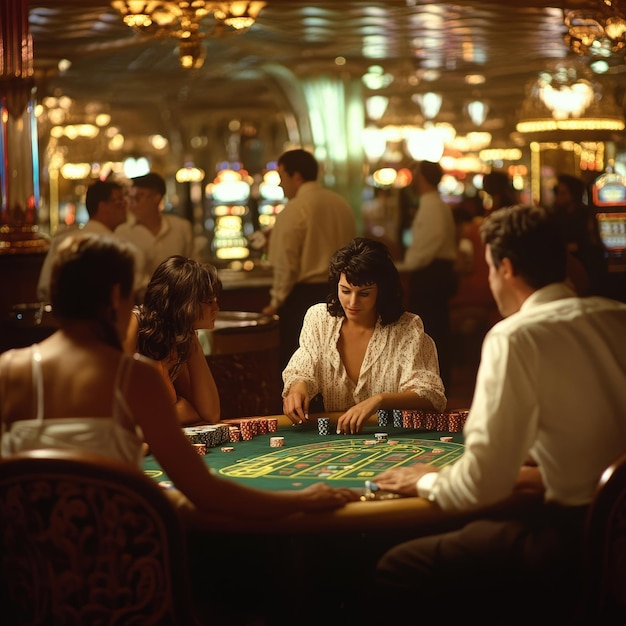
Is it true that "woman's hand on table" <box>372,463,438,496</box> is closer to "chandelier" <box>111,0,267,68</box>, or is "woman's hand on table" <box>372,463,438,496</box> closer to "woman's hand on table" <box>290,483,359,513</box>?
"woman's hand on table" <box>290,483,359,513</box>

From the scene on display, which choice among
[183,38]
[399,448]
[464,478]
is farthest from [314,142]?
[464,478]

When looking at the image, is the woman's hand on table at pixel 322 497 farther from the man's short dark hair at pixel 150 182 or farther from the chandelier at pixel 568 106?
the chandelier at pixel 568 106

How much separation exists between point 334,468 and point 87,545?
0.81 meters

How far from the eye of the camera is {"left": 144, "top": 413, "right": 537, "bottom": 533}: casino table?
2369 millimetres

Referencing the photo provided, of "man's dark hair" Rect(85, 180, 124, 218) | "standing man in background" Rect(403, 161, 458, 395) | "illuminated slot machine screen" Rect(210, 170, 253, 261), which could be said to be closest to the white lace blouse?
"man's dark hair" Rect(85, 180, 124, 218)

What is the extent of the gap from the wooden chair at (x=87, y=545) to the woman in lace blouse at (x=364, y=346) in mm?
1370

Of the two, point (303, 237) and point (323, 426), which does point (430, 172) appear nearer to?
point (303, 237)

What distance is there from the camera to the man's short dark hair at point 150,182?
645 cm

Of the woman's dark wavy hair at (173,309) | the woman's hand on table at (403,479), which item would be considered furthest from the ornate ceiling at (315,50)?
the woman's hand on table at (403,479)

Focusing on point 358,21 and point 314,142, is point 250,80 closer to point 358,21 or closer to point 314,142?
point 314,142

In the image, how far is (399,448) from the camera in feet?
9.97

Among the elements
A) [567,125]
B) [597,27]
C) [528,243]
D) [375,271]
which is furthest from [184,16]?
[567,125]

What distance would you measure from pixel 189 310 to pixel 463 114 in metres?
16.2

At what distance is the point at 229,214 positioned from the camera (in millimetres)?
13180
